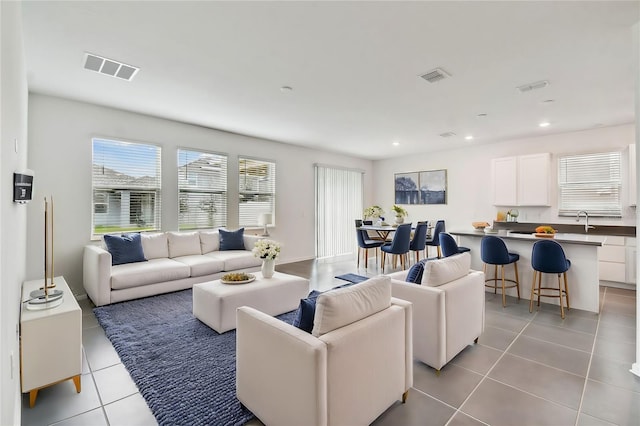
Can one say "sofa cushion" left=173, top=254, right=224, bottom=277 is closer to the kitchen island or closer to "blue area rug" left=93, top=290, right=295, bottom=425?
"blue area rug" left=93, top=290, right=295, bottom=425

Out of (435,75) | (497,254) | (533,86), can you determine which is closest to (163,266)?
(435,75)

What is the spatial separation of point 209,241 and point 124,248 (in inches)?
51.3

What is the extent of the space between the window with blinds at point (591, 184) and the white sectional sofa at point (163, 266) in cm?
592

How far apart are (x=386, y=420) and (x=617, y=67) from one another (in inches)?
158

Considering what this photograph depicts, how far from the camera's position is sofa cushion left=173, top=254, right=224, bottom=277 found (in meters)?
4.42

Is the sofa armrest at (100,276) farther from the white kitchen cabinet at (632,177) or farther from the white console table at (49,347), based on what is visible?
the white kitchen cabinet at (632,177)

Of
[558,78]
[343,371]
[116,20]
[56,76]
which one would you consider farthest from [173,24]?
[558,78]

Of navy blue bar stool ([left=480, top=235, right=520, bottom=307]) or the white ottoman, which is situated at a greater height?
navy blue bar stool ([left=480, top=235, right=520, bottom=307])

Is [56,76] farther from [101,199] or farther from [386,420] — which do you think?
[386,420]

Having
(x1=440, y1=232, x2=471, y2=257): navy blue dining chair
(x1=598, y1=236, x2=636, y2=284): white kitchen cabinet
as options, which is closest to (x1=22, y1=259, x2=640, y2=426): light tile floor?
(x1=440, y1=232, x2=471, y2=257): navy blue dining chair

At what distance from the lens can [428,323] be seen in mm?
2297

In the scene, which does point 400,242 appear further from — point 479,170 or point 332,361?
point 332,361

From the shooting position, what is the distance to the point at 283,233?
264 inches

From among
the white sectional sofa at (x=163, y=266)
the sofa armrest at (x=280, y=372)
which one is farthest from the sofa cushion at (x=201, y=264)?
the sofa armrest at (x=280, y=372)
